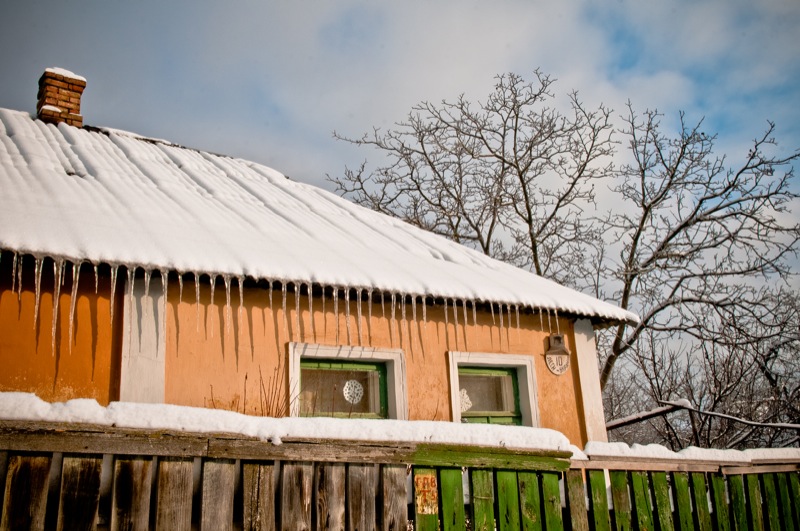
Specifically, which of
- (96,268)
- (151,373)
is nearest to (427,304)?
(151,373)

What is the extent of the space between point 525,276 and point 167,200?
13.2 feet

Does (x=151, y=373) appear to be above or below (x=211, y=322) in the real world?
below

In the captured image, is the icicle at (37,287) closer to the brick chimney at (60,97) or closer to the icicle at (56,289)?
the icicle at (56,289)

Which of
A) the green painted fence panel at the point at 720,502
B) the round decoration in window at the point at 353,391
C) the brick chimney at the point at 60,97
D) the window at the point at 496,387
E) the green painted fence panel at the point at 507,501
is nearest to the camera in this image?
the green painted fence panel at the point at 507,501

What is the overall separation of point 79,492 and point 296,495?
81 centimetres

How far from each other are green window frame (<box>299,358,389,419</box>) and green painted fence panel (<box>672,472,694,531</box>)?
309 cm

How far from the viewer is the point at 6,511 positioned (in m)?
2.29

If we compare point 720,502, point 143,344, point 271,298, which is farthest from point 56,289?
point 720,502

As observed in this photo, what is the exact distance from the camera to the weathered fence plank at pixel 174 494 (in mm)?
2523

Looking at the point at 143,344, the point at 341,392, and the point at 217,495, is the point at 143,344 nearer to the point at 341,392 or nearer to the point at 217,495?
the point at 341,392

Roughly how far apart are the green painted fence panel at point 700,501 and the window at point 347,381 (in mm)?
2930

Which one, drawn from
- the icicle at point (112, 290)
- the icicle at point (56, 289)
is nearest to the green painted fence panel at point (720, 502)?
the icicle at point (112, 290)

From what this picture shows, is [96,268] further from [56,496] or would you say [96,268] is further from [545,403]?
[545,403]

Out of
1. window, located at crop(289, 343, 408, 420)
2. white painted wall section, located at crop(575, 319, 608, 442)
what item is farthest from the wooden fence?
white painted wall section, located at crop(575, 319, 608, 442)
